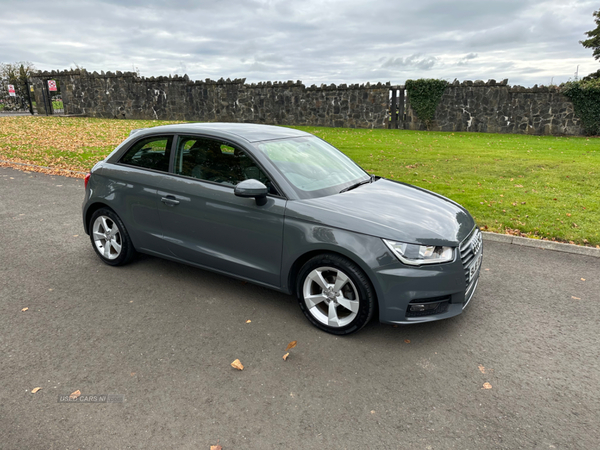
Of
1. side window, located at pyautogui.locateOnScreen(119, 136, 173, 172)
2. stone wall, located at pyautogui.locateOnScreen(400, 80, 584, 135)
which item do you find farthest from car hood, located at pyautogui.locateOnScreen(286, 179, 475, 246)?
stone wall, located at pyautogui.locateOnScreen(400, 80, 584, 135)

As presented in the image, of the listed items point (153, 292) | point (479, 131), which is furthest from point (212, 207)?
point (479, 131)

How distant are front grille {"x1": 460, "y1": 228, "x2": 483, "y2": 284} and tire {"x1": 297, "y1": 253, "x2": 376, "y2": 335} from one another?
0.82 m

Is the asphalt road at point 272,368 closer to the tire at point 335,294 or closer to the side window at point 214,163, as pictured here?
the tire at point 335,294

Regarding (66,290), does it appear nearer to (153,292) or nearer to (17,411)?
(153,292)

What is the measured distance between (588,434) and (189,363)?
276 centimetres

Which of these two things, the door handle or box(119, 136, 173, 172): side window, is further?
box(119, 136, 173, 172): side window

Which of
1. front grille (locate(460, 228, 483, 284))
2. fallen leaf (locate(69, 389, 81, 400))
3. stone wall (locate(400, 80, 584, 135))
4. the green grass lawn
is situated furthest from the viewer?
stone wall (locate(400, 80, 584, 135))

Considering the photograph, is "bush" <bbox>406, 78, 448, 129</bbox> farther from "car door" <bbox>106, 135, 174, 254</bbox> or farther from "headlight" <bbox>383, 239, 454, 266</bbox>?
"headlight" <bbox>383, 239, 454, 266</bbox>

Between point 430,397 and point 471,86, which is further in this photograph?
point 471,86

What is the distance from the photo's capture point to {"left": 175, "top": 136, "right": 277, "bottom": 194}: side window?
4.14 meters

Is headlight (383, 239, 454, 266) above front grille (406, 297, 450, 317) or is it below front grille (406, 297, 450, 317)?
above

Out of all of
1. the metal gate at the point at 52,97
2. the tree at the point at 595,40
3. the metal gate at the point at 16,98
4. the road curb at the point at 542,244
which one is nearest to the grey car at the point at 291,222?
the road curb at the point at 542,244

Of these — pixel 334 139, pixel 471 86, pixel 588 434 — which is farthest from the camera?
pixel 471 86

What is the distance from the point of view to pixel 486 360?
350cm
